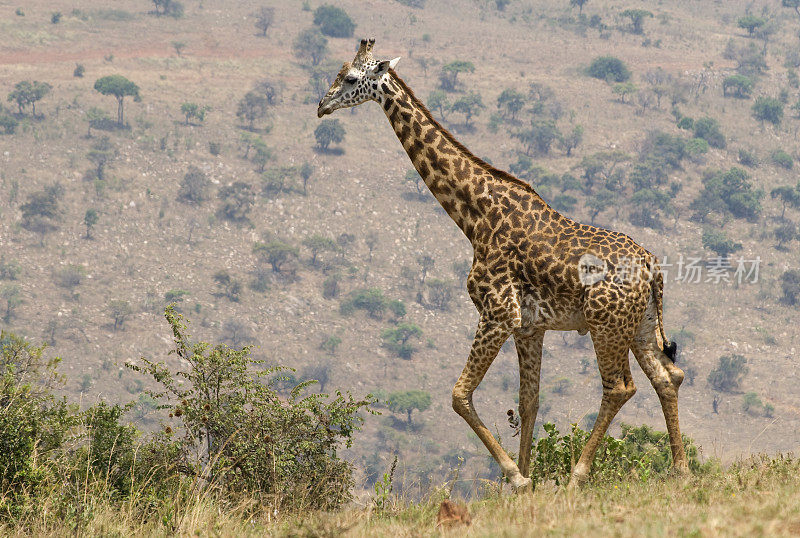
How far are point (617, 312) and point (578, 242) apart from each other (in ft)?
Result: 2.78

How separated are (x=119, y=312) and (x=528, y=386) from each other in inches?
3408

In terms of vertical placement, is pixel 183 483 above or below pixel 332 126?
above

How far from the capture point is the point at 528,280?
10398 mm

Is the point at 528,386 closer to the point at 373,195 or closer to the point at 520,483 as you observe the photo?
the point at 520,483

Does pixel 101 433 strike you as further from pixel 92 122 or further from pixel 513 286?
pixel 92 122

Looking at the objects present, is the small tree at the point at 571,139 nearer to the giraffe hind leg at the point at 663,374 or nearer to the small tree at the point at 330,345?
the small tree at the point at 330,345

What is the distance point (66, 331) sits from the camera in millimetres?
90125

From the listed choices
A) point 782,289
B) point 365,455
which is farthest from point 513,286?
point 782,289

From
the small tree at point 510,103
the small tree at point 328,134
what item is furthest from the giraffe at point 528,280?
the small tree at point 510,103

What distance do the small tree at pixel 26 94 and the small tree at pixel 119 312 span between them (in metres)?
34.2

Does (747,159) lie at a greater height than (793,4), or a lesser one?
lesser

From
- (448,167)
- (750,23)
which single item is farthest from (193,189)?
(448,167)

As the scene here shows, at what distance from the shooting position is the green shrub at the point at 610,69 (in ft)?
462

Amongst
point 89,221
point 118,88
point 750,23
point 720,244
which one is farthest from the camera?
point 750,23
